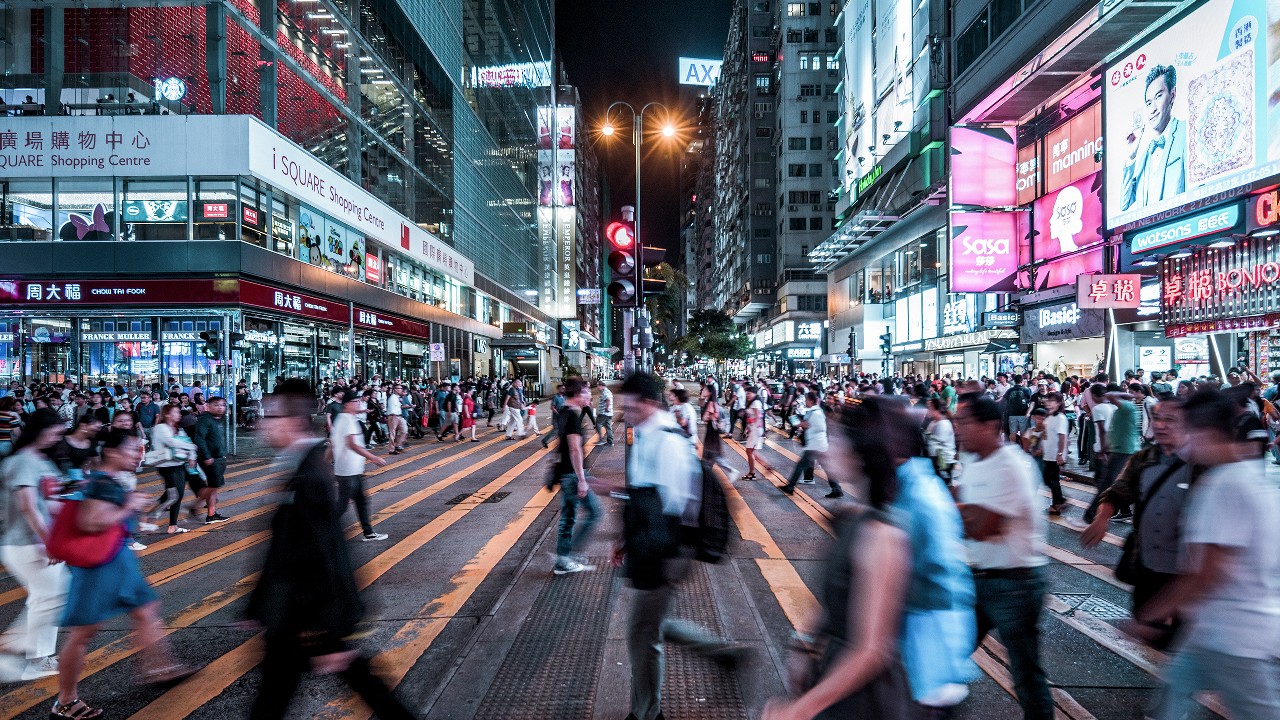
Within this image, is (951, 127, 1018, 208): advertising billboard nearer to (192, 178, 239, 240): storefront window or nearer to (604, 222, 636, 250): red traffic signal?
(604, 222, 636, 250): red traffic signal

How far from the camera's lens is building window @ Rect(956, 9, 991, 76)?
1187 inches

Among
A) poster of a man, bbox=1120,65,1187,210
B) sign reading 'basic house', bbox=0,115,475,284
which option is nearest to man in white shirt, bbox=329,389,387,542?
sign reading 'basic house', bbox=0,115,475,284

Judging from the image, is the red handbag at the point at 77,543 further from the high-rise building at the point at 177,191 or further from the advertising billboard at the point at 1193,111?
the advertising billboard at the point at 1193,111

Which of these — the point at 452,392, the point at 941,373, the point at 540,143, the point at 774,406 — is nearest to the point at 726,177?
the point at 540,143

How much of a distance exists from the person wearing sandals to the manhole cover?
20.7ft

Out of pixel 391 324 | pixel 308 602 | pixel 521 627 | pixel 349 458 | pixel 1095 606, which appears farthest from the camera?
pixel 391 324

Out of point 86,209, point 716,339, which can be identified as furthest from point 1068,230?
point 716,339

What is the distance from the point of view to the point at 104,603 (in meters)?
3.75

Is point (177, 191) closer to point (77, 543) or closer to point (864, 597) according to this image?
point (77, 543)

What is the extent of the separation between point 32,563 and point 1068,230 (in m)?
29.7

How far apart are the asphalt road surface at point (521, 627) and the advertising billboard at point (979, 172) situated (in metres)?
23.1

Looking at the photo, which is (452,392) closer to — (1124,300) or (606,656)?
(606,656)

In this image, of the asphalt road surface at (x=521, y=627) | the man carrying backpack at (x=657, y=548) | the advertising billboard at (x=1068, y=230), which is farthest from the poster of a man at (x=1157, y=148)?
the man carrying backpack at (x=657, y=548)

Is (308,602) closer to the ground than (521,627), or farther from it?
farther from it
